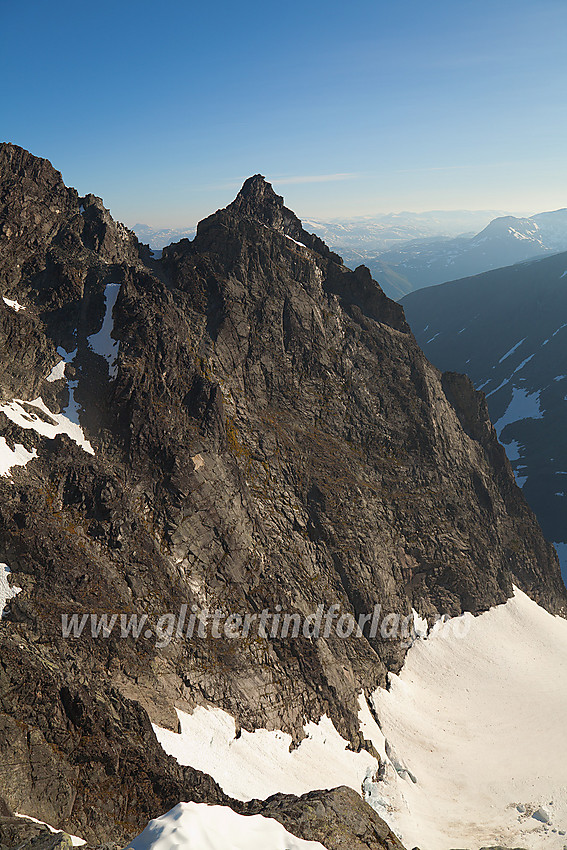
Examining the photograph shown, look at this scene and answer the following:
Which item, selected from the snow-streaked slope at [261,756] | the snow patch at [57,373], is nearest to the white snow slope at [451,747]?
the snow-streaked slope at [261,756]

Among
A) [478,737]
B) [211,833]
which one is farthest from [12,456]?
[478,737]

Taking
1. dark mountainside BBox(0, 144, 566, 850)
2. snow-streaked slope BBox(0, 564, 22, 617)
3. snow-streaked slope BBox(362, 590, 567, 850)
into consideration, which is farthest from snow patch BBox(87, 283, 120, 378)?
snow-streaked slope BBox(362, 590, 567, 850)

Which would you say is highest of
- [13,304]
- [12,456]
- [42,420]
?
[13,304]

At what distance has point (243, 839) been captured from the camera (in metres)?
20.4

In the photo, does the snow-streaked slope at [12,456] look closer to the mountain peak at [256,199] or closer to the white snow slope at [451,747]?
the white snow slope at [451,747]

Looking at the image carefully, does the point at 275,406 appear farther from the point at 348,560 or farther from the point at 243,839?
the point at 243,839

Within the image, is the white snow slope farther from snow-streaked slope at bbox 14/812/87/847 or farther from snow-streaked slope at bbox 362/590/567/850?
snow-streaked slope at bbox 14/812/87/847

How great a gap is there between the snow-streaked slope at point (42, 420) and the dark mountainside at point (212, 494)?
1.13 m

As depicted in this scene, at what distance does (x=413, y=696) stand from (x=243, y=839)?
49.3 m

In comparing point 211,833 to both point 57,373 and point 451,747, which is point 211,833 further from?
point 57,373

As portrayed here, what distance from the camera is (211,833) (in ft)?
64.5

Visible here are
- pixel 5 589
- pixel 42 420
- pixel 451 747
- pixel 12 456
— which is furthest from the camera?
pixel 451 747

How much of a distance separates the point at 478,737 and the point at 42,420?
58535 millimetres

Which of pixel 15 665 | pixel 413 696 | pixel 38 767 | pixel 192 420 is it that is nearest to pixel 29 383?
pixel 192 420
